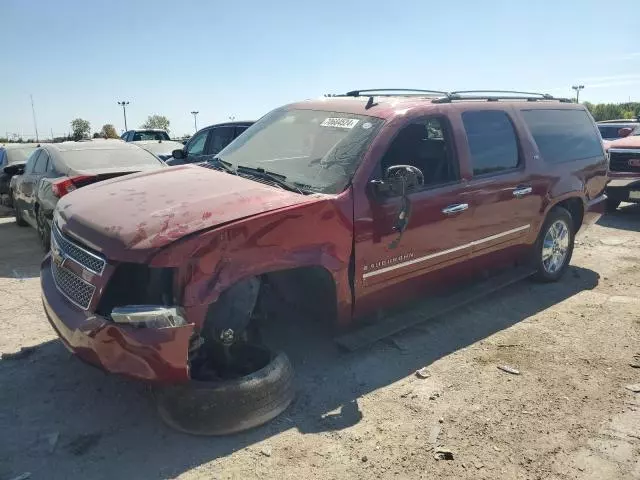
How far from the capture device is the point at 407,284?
4.09 metres

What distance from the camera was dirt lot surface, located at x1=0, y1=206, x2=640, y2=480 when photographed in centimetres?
280

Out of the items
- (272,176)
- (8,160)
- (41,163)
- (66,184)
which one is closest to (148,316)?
(272,176)

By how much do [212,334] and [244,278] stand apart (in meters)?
0.39

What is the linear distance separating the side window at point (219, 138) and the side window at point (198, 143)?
284mm

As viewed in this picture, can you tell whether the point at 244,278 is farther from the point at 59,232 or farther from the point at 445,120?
the point at 445,120

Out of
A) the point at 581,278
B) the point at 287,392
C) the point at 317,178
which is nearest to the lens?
the point at 287,392

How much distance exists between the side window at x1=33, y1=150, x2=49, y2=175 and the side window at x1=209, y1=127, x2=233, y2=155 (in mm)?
3139

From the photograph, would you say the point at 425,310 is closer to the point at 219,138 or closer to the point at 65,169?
the point at 65,169

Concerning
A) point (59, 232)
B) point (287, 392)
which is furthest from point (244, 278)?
point (59, 232)

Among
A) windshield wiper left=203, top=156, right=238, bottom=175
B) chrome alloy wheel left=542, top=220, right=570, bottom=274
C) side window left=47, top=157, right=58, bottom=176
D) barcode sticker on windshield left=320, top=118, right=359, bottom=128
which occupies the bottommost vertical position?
chrome alloy wheel left=542, top=220, right=570, bottom=274

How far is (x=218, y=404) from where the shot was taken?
9.80 ft

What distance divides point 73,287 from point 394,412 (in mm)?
2084

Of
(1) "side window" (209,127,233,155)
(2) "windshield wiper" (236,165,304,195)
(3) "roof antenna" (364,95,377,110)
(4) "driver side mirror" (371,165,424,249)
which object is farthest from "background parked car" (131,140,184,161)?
(4) "driver side mirror" (371,165,424,249)

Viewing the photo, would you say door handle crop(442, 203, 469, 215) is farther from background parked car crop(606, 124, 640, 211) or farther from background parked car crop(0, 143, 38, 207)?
background parked car crop(0, 143, 38, 207)
